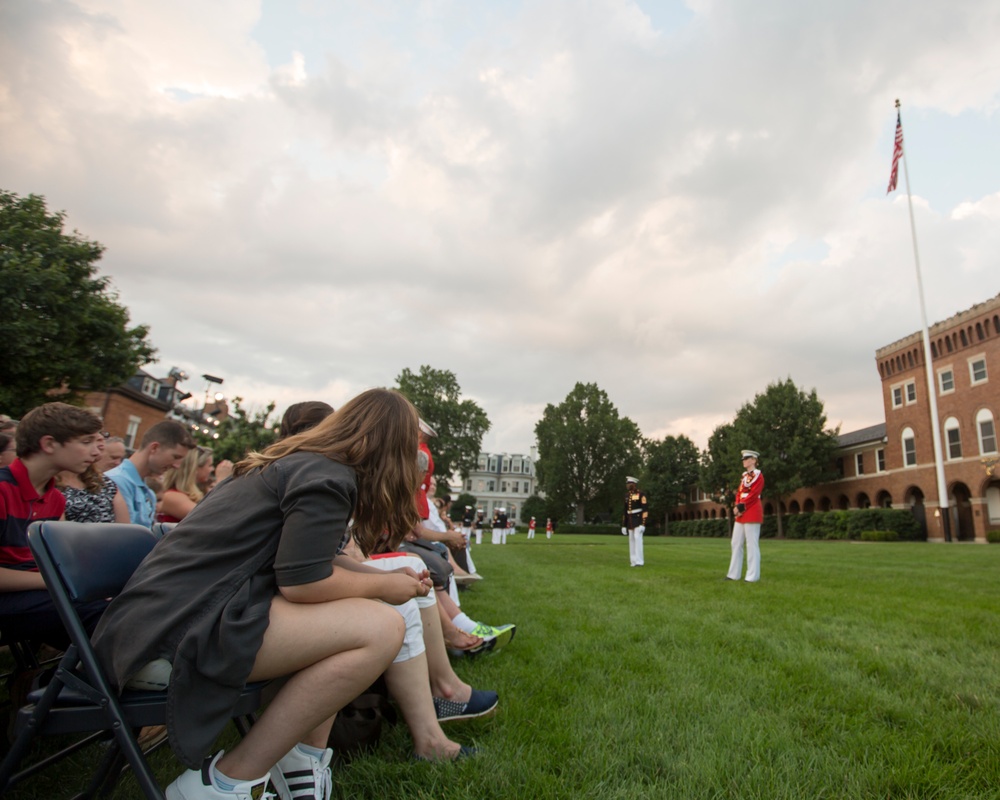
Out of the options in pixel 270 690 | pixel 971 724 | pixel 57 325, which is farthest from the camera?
pixel 57 325

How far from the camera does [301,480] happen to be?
1.80 metres

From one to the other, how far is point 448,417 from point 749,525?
54076 mm

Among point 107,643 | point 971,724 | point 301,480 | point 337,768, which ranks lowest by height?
point 337,768

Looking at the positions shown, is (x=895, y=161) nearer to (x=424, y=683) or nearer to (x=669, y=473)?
(x=424, y=683)

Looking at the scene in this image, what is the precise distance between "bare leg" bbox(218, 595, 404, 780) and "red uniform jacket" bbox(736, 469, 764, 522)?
31.2 feet

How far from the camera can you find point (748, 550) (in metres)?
9.90

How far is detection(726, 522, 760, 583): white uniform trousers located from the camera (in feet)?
31.9

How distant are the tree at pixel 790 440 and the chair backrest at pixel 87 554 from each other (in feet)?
166

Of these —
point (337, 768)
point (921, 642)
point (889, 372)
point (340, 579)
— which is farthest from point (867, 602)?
point (889, 372)

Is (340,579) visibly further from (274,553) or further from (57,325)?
(57,325)

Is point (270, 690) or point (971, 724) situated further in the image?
point (971, 724)

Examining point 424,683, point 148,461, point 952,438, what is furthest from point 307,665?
point 952,438

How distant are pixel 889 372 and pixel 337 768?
5208 cm

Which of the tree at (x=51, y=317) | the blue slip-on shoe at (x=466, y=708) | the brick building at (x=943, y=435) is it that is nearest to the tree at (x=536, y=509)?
the brick building at (x=943, y=435)
